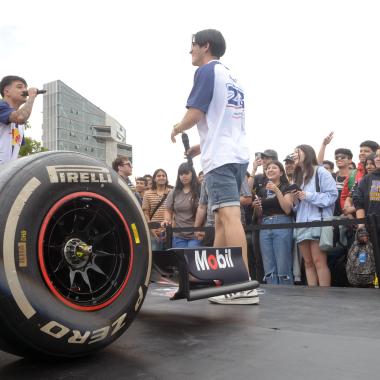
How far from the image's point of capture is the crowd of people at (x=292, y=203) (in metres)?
4.95

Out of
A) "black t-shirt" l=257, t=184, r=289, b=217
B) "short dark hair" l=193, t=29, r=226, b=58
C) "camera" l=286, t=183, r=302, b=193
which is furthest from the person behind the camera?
"black t-shirt" l=257, t=184, r=289, b=217

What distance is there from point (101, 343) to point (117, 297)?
190 mm

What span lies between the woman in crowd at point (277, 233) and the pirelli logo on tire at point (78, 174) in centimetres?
364

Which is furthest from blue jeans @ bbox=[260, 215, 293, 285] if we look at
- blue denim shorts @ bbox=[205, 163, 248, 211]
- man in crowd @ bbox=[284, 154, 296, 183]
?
blue denim shorts @ bbox=[205, 163, 248, 211]

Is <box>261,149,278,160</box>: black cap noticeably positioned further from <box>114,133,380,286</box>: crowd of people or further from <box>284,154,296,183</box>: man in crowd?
<box>284,154,296,183</box>: man in crowd

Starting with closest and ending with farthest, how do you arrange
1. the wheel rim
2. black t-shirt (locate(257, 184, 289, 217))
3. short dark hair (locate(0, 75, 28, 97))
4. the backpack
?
1. the wheel rim
2. short dark hair (locate(0, 75, 28, 97))
3. the backpack
4. black t-shirt (locate(257, 184, 289, 217))

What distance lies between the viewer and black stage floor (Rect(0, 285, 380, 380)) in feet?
5.25

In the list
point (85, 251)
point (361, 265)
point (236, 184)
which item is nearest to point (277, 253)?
point (361, 265)

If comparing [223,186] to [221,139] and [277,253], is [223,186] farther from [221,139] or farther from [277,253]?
[277,253]

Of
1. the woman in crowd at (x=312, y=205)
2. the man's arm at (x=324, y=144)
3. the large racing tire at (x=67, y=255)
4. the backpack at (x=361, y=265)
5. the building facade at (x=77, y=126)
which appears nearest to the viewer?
the large racing tire at (x=67, y=255)

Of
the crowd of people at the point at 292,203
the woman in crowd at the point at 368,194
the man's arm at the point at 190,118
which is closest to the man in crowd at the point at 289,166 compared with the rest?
the crowd of people at the point at 292,203

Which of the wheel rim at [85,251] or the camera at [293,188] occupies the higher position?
the camera at [293,188]

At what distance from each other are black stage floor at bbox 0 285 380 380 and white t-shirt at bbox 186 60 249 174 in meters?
1.10

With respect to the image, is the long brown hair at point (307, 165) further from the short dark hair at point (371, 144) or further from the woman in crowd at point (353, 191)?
the short dark hair at point (371, 144)
